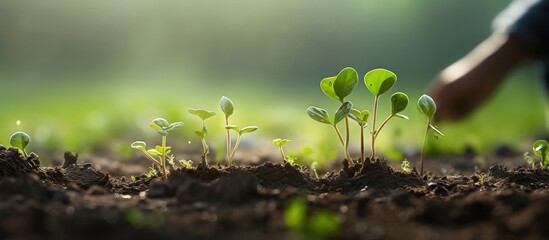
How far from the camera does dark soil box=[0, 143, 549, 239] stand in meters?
1.22

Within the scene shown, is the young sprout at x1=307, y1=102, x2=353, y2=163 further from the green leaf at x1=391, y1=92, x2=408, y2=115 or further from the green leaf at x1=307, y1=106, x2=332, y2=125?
the green leaf at x1=391, y1=92, x2=408, y2=115

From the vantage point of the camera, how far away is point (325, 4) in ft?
61.3

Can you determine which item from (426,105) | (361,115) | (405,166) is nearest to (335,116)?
(361,115)

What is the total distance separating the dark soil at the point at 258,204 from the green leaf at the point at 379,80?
22 centimetres

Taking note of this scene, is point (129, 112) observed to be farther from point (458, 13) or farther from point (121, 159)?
point (458, 13)

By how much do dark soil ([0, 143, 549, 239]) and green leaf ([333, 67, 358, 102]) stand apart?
23 cm

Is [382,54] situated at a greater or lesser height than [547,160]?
greater

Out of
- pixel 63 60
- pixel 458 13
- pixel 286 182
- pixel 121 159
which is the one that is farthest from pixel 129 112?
pixel 458 13

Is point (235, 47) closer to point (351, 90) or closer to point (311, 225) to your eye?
point (351, 90)

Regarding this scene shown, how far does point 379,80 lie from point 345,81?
3.8 inches

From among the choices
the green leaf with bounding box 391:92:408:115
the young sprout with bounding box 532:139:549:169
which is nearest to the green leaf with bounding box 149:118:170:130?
the green leaf with bounding box 391:92:408:115

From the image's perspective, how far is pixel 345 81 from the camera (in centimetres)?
191

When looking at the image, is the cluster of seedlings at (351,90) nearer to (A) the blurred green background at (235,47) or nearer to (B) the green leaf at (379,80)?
(B) the green leaf at (379,80)

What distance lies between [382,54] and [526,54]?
12.4 m
